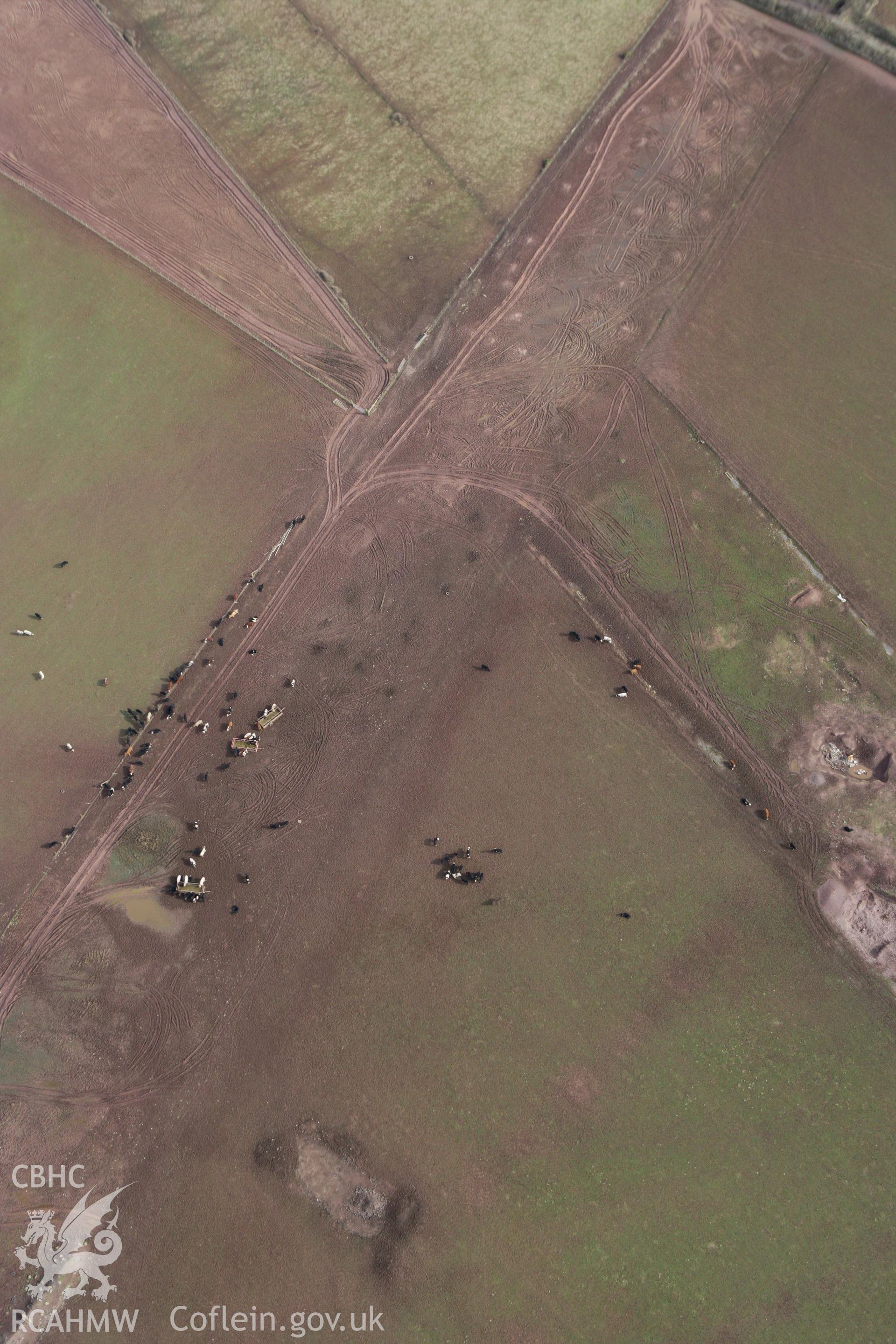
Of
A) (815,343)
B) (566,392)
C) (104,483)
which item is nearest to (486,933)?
(566,392)

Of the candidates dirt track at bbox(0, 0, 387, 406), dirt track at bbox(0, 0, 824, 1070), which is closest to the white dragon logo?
dirt track at bbox(0, 0, 824, 1070)

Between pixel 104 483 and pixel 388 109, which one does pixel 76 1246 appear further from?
pixel 388 109

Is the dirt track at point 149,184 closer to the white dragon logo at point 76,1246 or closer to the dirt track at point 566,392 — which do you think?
the dirt track at point 566,392

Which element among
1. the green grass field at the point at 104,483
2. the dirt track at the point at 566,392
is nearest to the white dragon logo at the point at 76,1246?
the dirt track at the point at 566,392

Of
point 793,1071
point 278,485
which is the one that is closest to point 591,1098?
point 793,1071

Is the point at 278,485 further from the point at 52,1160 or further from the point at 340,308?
the point at 52,1160

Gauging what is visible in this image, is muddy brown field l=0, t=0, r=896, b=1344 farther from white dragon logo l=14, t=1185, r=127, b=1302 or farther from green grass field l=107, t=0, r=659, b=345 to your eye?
green grass field l=107, t=0, r=659, b=345
